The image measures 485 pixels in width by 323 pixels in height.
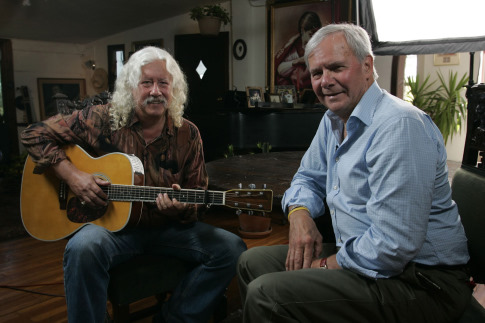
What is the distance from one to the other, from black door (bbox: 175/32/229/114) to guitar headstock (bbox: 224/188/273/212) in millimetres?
4533

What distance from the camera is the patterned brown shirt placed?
1746mm

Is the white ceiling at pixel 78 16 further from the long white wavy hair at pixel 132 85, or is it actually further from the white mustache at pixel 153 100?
the white mustache at pixel 153 100

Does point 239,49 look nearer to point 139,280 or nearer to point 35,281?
point 35,281

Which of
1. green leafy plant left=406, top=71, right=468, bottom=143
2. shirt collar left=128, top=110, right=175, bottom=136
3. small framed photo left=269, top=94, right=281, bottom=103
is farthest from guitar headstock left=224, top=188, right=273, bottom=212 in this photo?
green leafy plant left=406, top=71, right=468, bottom=143

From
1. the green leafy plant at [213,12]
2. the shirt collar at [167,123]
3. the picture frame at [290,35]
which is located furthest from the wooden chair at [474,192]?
the green leafy plant at [213,12]

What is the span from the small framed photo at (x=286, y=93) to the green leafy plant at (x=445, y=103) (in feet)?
5.04

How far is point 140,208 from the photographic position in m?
1.64

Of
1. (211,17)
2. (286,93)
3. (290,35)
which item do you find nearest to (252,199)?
(286,93)

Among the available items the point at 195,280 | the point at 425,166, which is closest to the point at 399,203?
the point at 425,166

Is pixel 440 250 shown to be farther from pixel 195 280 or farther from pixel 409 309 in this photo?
pixel 195 280

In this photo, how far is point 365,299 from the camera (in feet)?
3.51

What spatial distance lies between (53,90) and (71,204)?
7.14 metres

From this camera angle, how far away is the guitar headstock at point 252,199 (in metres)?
1.57

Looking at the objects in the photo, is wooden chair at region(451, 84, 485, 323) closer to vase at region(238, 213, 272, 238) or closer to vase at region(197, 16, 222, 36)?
vase at region(238, 213, 272, 238)
